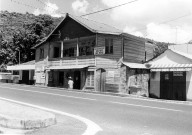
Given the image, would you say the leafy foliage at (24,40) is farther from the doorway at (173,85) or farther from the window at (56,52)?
the doorway at (173,85)

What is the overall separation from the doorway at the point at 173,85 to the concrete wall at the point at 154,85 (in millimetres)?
361

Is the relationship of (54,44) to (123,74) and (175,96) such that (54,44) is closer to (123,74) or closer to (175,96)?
(123,74)

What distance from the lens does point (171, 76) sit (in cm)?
2344

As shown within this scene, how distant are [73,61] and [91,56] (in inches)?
128

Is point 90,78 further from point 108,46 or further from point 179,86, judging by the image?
point 179,86

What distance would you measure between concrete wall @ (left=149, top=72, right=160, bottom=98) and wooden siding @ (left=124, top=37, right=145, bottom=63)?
15.2 feet

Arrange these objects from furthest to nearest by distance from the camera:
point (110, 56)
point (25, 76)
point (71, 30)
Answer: point (25, 76) < point (71, 30) < point (110, 56)

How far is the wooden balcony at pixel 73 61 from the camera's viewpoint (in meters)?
29.3

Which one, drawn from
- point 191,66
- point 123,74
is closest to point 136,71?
point 123,74

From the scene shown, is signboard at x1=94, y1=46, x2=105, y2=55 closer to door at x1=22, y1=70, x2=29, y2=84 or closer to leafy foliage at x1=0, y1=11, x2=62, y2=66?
door at x1=22, y1=70, x2=29, y2=84

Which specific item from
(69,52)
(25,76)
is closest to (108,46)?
(69,52)

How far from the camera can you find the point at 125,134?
273 inches

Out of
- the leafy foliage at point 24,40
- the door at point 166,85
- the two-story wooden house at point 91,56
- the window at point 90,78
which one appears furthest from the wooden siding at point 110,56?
the leafy foliage at point 24,40

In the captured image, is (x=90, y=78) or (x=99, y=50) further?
(x=90, y=78)
